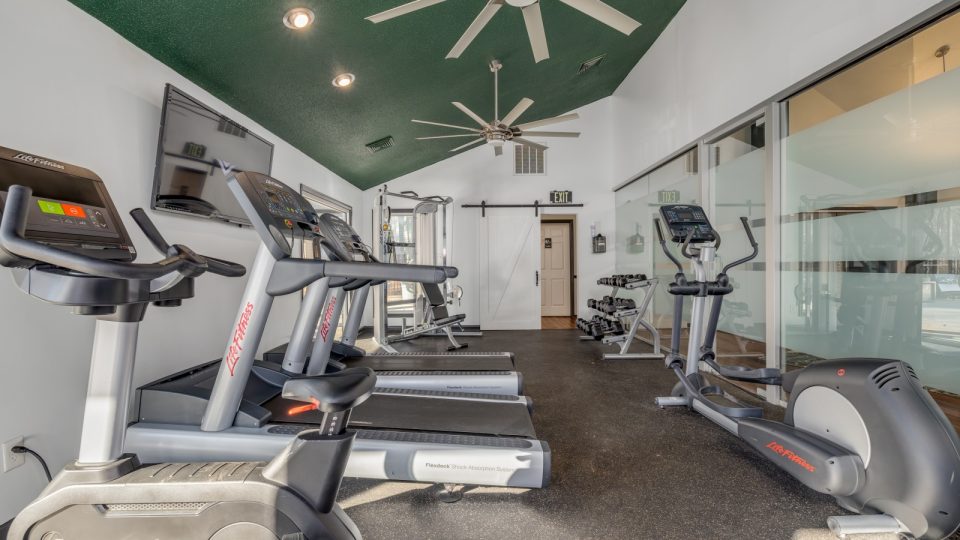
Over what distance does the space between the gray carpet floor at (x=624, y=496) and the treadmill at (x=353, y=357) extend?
547 millimetres

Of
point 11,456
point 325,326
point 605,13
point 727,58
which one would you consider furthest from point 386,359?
point 727,58

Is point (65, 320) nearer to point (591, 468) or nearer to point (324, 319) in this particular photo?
point (324, 319)

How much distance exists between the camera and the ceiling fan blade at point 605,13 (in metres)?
2.34

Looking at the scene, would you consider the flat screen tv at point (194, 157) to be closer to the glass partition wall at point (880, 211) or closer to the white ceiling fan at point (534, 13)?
the white ceiling fan at point (534, 13)

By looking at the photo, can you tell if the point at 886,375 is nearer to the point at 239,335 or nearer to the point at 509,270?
the point at 239,335

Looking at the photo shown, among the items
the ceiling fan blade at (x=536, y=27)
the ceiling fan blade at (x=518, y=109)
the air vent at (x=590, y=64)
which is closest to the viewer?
the ceiling fan blade at (x=536, y=27)

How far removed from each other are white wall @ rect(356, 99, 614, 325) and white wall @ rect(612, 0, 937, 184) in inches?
30.1

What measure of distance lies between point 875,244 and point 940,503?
→ 1504 millimetres

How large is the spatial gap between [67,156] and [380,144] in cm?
347

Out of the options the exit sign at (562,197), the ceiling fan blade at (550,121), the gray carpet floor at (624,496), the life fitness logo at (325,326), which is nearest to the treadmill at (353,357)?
the life fitness logo at (325,326)

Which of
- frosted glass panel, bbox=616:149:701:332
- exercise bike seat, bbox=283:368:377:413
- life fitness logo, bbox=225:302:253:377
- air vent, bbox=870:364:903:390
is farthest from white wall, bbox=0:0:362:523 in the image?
frosted glass panel, bbox=616:149:701:332

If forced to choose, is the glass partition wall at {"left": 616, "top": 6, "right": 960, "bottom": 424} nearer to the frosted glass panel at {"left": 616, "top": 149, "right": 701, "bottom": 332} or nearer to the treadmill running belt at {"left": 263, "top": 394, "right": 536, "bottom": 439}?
the frosted glass panel at {"left": 616, "top": 149, "right": 701, "bottom": 332}

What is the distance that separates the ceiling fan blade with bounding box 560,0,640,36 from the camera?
234cm

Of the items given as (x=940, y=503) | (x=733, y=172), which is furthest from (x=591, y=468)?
(x=733, y=172)
